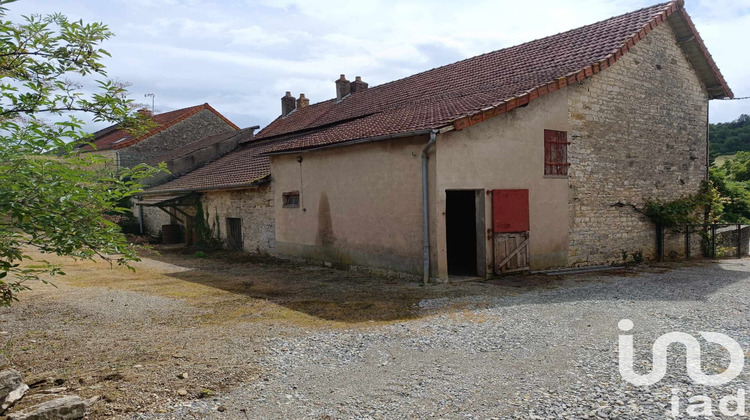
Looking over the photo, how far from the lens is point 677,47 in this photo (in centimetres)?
Answer: 1348

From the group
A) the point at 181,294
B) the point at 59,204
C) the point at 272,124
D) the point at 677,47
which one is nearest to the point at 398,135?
the point at 181,294

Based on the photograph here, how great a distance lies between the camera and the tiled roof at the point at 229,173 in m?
15.3

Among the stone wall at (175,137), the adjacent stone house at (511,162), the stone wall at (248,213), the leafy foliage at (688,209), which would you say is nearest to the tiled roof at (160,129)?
the stone wall at (175,137)

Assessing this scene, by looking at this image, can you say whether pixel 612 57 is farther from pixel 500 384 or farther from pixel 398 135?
pixel 500 384

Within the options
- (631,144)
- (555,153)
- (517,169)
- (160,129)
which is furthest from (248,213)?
(160,129)

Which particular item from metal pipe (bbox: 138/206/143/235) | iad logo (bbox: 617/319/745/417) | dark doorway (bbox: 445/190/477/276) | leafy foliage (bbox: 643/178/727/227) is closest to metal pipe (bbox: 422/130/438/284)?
dark doorway (bbox: 445/190/477/276)

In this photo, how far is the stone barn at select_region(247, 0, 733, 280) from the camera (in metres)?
9.86

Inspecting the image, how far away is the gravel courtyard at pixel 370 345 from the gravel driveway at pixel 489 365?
0.06ft

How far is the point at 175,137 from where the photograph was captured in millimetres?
25672

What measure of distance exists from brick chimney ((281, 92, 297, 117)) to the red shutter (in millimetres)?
14750

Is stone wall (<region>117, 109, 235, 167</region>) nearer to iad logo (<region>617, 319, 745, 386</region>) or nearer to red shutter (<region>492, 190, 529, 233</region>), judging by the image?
red shutter (<region>492, 190, 529, 233</region>)

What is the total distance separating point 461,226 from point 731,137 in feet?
150

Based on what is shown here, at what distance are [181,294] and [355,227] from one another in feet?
13.2

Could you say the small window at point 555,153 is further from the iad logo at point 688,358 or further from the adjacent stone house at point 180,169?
the adjacent stone house at point 180,169
